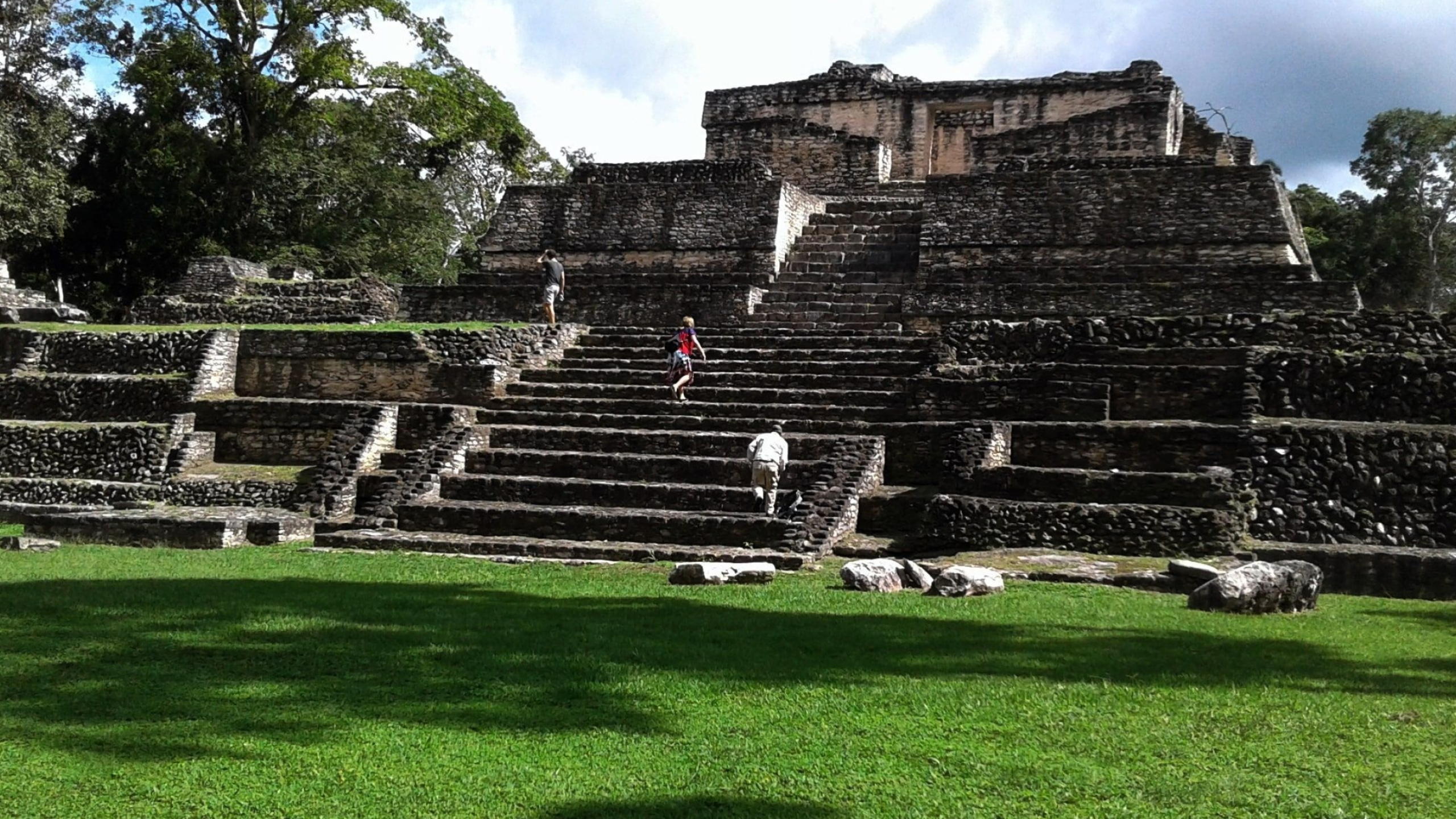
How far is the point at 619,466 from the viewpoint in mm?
11508

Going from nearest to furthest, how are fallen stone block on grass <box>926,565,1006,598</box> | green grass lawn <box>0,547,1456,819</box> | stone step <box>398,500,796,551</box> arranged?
green grass lawn <box>0,547,1456,819</box> < fallen stone block on grass <box>926,565,1006,598</box> < stone step <box>398,500,796,551</box>

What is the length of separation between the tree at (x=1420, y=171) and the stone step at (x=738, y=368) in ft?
69.3

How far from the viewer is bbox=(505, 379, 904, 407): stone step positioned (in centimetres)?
1273

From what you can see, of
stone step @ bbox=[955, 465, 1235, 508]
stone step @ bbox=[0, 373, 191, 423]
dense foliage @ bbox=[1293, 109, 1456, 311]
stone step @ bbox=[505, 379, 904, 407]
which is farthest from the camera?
dense foliage @ bbox=[1293, 109, 1456, 311]

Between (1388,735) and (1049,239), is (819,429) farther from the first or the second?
(1388,735)

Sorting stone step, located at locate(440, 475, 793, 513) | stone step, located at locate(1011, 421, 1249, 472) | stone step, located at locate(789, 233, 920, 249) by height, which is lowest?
stone step, located at locate(440, 475, 793, 513)

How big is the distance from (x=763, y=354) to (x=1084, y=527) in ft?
17.7

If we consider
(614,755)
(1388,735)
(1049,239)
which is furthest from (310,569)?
(1049,239)

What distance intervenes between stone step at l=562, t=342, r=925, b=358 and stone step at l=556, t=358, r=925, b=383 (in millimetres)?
101

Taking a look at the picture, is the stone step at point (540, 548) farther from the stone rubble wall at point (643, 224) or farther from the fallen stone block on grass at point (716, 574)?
the stone rubble wall at point (643, 224)

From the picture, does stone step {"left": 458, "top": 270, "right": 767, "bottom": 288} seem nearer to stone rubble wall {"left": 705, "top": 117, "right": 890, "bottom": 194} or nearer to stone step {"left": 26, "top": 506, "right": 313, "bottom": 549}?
stone rubble wall {"left": 705, "top": 117, "right": 890, "bottom": 194}

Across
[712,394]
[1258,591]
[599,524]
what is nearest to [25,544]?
[599,524]

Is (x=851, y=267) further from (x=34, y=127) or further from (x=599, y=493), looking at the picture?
(x=34, y=127)

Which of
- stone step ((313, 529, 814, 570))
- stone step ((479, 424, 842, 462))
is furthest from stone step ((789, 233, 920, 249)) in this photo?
stone step ((313, 529, 814, 570))
